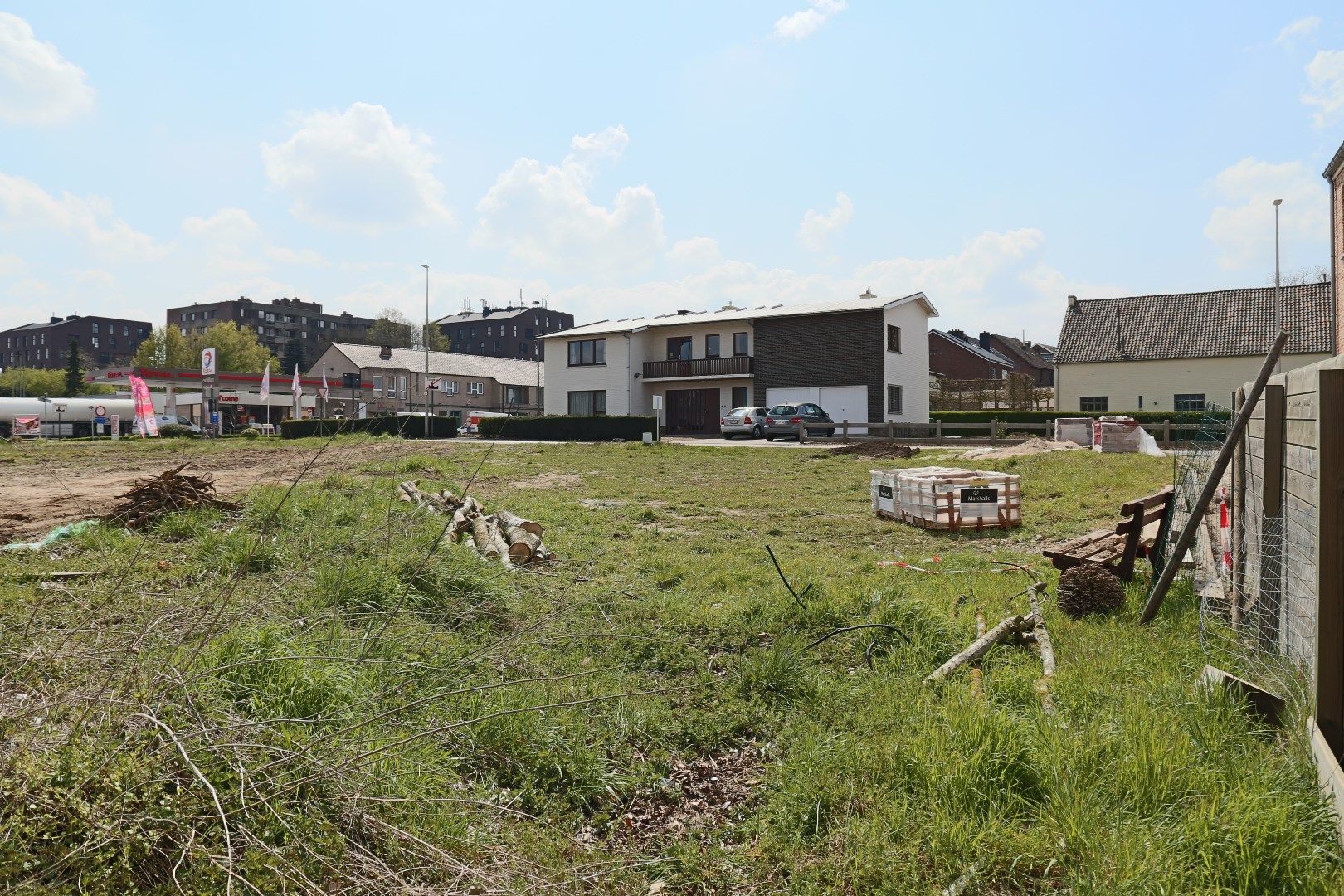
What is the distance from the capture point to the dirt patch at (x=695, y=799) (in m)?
3.91

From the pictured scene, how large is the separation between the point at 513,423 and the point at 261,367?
206 feet

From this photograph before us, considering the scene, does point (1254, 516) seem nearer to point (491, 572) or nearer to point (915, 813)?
point (915, 813)

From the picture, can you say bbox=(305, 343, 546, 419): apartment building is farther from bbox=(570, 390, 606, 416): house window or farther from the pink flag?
the pink flag

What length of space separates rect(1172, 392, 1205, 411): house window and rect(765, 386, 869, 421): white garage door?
1739 centimetres

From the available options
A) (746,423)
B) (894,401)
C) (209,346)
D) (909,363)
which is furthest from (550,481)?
(209,346)

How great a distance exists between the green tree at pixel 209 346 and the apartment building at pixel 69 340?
3421cm

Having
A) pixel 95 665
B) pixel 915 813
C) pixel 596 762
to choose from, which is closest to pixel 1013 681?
pixel 915 813

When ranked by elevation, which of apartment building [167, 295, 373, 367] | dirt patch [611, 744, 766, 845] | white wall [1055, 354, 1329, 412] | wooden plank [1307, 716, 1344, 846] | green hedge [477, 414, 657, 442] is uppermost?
apartment building [167, 295, 373, 367]

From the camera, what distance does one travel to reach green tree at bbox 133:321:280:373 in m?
88.1

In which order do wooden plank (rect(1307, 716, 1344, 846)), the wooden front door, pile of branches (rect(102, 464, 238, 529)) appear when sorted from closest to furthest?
wooden plank (rect(1307, 716, 1344, 846)) < pile of branches (rect(102, 464, 238, 529)) < the wooden front door

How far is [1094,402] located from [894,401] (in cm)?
1256

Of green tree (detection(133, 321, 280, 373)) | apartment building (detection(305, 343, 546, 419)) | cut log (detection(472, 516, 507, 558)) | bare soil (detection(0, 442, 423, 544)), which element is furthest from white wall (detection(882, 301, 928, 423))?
green tree (detection(133, 321, 280, 373))

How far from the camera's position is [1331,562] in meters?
3.55

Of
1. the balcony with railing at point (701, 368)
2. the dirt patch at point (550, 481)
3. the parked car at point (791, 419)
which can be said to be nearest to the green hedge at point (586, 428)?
the parked car at point (791, 419)
